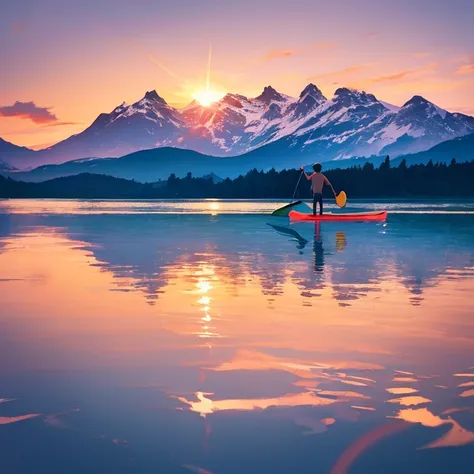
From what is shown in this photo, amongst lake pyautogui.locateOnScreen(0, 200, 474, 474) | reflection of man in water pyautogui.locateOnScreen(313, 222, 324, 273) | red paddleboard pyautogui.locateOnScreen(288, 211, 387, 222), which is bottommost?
lake pyautogui.locateOnScreen(0, 200, 474, 474)

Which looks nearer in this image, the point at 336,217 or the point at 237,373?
the point at 237,373

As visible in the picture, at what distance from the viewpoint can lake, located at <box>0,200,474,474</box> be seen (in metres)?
7.12

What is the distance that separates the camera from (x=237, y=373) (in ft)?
33.4

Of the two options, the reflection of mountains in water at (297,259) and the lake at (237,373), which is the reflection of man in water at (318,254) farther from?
the lake at (237,373)

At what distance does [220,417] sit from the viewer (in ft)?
26.9

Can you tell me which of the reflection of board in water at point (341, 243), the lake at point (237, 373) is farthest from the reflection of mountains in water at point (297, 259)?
the lake at point (237, 373)

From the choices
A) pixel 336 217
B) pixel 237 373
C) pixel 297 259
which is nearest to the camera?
pixel 237 373

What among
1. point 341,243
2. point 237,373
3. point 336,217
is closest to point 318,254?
point 341,243

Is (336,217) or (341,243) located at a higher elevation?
(336,217)

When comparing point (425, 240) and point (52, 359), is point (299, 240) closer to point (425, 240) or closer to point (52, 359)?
point (425, 240)

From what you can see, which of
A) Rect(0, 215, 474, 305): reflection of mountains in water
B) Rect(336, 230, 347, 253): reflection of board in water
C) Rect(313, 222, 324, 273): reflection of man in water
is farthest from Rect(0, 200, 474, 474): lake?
Rect(336, 230, 347, 253): reflection of board in water

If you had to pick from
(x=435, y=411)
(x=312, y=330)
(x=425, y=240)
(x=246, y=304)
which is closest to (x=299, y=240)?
(x=425, y=240)

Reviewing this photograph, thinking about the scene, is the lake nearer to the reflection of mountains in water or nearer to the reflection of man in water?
the reflection of mountains in water

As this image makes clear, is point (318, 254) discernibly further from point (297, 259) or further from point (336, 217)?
point (336, 217)
